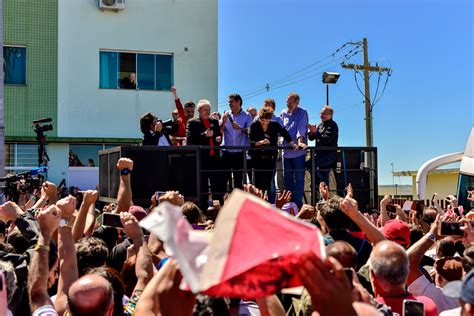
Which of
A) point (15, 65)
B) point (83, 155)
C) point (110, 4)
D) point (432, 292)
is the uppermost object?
point (110, 4)

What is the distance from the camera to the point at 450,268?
14.3 feet

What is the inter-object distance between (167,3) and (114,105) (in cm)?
377

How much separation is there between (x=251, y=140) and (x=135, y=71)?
12.2 metres

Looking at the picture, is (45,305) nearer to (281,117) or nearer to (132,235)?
(132,235)

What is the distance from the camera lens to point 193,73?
20438mm

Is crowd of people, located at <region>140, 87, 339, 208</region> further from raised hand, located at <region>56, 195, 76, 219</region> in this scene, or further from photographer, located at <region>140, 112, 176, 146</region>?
raised hand, located at <region>56, 195, 76, 219</region>

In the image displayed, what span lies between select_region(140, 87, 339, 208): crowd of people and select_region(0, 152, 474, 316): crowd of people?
3.22m

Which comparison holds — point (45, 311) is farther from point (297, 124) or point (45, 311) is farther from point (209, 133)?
point (297, 124)

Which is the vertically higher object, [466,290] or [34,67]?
[34,67]

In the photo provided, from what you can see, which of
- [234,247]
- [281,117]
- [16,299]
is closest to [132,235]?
[16,299]

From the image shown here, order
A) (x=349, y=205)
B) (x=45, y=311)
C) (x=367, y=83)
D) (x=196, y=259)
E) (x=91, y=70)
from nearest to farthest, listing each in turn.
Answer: (x=196, y=259) < (x=45, y=311) < (x=349, y=205) < (x=91, y=70) < (x=367, y=83)

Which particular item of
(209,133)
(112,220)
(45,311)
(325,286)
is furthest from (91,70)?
(325,286)

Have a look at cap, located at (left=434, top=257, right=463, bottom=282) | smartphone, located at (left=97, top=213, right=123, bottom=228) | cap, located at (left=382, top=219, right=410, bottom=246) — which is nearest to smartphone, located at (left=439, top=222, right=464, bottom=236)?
cap, located at (left=434, top=257, right=463, bottom=282)

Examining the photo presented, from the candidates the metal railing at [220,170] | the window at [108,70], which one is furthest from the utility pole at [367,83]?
the metal railing at [220,170]
